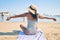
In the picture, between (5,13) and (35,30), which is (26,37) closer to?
(35,30)

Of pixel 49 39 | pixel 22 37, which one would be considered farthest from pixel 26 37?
pixel 49 39

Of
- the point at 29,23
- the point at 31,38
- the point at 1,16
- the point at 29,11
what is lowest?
Result: the point at 1,16

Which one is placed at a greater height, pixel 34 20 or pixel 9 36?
pixel 34 20

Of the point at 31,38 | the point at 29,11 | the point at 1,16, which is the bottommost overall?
the point at 1,16

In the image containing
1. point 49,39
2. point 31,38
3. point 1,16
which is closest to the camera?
point 31,38

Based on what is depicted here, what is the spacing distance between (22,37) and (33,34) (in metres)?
0.14

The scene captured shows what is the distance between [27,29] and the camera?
2.07 metres

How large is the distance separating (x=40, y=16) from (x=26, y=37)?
28cm

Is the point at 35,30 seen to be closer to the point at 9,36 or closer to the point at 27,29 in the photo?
the point at 27,29

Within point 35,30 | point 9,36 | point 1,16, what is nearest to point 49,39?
point 9,36

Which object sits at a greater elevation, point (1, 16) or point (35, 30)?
point (35, 30)

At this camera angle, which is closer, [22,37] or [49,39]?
[22,37]

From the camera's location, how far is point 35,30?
2113 mm

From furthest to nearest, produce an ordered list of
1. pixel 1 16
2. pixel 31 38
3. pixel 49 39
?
pixel 1 16 → pixel 49 39 → pixel 31 38
